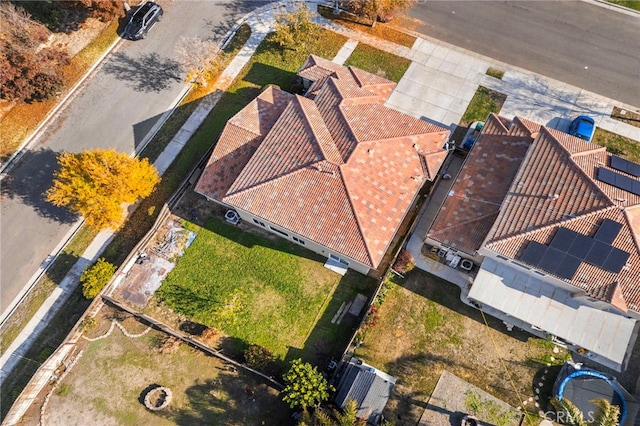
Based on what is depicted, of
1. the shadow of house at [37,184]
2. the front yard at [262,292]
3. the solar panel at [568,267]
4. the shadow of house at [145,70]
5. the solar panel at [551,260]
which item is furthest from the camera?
the shadow of house at [145,70]

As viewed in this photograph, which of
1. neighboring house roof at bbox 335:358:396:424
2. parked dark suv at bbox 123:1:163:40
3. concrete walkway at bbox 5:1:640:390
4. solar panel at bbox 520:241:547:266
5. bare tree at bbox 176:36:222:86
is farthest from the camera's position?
parked dark suv at bbox 123:1:163:40

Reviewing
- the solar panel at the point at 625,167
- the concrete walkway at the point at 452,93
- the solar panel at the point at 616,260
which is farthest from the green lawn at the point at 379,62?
the solar panel at the point at 616,260

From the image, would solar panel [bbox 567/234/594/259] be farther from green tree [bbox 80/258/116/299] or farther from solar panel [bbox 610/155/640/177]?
green tree [bbox 80/258/116/299]

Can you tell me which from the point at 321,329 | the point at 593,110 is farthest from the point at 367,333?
the point at 593,110

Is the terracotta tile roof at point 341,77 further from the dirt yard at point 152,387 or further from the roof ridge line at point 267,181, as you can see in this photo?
the dirt yard at point 152,387

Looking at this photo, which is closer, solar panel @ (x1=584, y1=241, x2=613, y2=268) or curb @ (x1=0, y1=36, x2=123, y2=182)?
solar panel @ (x1=584, y1=241, x2=613, y2=268)

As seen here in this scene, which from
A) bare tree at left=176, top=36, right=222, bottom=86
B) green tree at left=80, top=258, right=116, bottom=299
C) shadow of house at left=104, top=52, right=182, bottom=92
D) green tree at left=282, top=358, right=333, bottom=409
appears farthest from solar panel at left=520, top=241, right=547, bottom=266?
shadow of house at left=104, top=52, right=182, bottom=92
